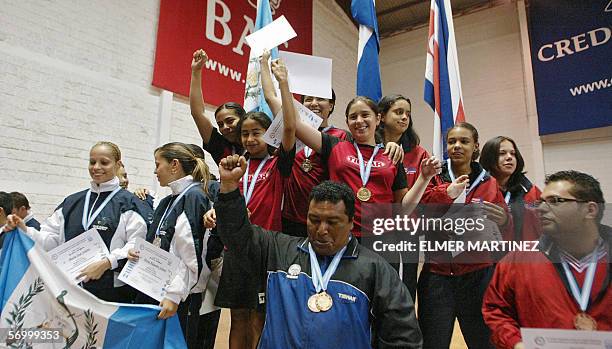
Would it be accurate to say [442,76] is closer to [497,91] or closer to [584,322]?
[584,322]

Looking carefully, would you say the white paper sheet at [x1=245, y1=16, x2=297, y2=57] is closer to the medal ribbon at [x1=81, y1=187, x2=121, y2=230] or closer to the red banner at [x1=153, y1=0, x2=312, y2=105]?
the medal ribbon at [x1=81, y1=187, x2=121, y2=230]

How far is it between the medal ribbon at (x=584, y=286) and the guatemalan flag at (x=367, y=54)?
244cm

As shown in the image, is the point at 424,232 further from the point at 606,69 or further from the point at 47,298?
the point at 606,69

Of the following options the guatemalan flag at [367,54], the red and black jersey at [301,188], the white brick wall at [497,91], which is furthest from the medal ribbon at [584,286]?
the white brick wall at [497,91]

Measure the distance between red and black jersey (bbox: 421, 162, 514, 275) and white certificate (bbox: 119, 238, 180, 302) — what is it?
4.07ft

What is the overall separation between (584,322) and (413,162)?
1.34m

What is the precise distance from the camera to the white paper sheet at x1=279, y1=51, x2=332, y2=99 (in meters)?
2.22

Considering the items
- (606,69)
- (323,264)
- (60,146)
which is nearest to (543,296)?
(323,264)

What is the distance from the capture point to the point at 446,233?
1.71 meters

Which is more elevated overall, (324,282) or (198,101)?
(198,101)

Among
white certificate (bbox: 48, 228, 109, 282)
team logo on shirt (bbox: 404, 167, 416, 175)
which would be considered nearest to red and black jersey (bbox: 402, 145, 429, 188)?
team logo on shirt (bbox: 404, 167, 416, 175)

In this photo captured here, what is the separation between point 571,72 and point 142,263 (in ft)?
22.9

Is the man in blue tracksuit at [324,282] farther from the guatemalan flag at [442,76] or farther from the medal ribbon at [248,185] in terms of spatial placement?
the guatemalan flag at [442,76]

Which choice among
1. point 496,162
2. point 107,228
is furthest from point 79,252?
point 496,162
